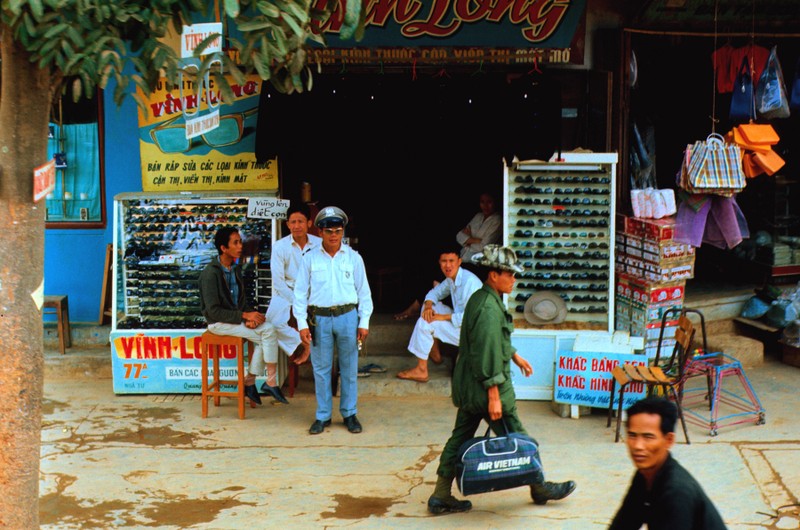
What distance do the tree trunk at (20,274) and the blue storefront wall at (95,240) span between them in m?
4.87

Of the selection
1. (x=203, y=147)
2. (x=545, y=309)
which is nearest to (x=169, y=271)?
(x=203, y=147)

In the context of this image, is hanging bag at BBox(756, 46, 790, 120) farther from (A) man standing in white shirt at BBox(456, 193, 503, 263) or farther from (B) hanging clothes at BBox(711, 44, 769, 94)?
(A) man standing in white shirt at BBox(456, 193, 503, 263)

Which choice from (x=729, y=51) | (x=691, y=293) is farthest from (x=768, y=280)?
(x=729, y=51)

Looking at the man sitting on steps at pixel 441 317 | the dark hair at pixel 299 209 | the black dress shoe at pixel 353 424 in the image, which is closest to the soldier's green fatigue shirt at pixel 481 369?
the black dress shoe at pixel 353 424

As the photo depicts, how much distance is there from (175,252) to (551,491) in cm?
438

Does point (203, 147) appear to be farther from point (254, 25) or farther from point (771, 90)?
point (771, 90)

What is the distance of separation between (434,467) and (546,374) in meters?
1.87

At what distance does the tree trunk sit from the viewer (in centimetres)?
489

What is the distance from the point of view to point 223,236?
8672 mm

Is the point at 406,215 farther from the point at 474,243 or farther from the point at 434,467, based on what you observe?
the point at 434,467

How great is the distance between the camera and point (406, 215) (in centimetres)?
1227

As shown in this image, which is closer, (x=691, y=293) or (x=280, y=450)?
(x=280, y=450)

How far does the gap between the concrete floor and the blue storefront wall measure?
1.04 metres

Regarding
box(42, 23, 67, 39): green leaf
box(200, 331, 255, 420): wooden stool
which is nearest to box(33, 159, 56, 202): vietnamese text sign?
box(42, 23, 67, 39): green leaf
